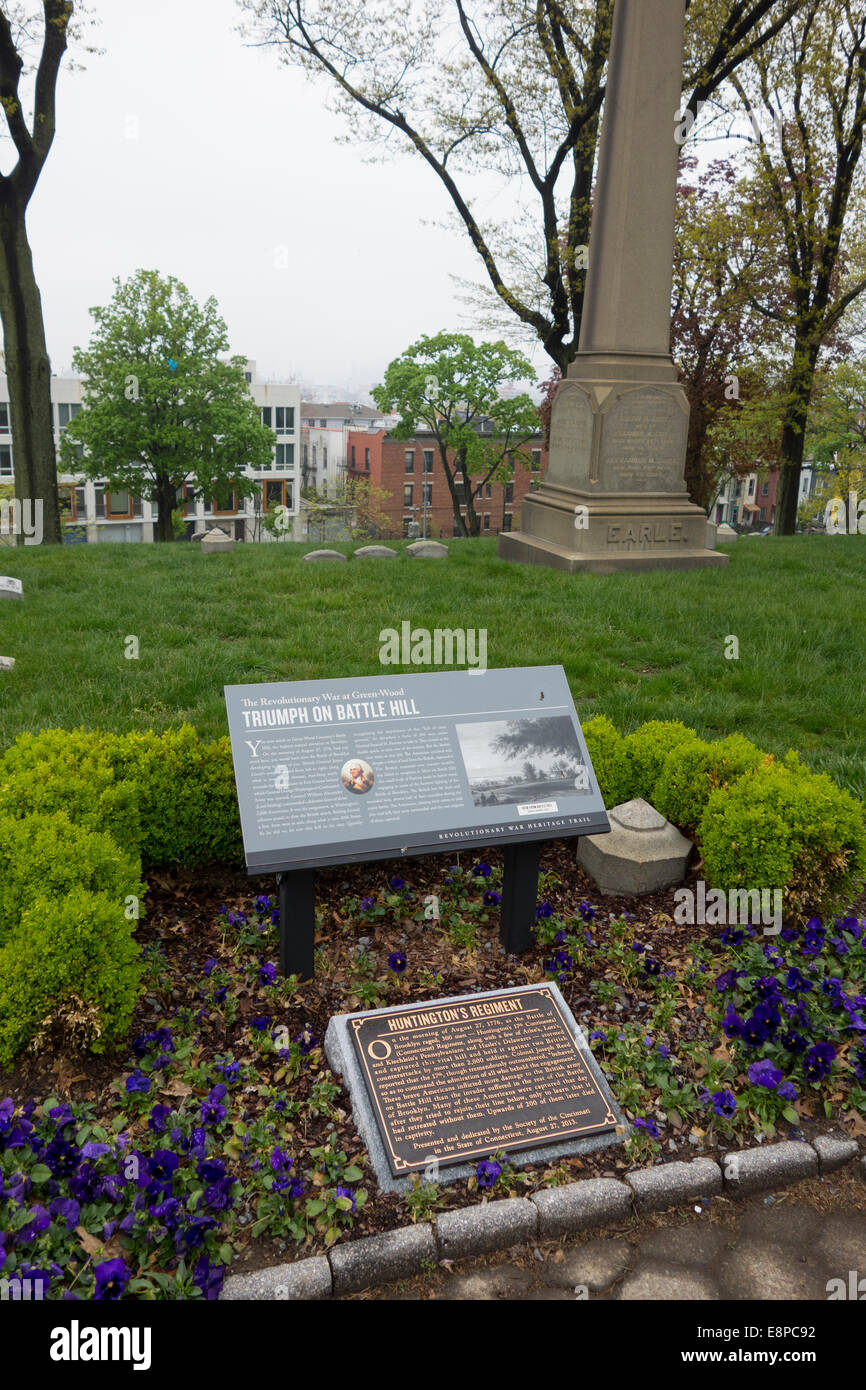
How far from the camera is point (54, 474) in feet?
67.7

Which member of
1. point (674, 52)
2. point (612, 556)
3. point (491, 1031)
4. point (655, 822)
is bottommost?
point (491, 1031)

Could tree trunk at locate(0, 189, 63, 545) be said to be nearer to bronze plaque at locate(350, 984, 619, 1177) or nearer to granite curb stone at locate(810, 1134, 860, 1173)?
bronze plaque at locate(350, 984, 619, 1177)

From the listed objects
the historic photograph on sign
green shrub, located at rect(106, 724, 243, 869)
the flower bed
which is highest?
the historic photograph on sign

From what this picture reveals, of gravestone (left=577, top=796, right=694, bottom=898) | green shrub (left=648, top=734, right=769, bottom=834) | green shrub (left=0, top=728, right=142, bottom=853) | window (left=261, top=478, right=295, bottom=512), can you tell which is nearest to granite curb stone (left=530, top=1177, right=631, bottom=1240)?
gravestone (left=577, top=796, right=694, bottom=898)

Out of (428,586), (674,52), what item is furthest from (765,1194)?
(674,52)

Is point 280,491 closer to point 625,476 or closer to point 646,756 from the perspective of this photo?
point 625,476

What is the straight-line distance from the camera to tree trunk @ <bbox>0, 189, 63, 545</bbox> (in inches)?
712

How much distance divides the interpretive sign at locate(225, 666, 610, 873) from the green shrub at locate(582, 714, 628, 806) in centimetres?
104

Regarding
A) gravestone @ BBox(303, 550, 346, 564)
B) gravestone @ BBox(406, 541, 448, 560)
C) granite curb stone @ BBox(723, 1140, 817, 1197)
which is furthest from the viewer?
gravestone @ BBox(406, 541, 448, 560)

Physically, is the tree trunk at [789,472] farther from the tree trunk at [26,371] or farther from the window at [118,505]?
the window at [118,505]

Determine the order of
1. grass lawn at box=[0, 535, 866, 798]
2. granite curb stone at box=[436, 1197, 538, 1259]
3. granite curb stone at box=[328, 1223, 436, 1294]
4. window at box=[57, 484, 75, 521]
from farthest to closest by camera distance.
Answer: window at box=[57, 484, 75, 521], grass lawn at box=[0, 535, 866, 798], granite curb stone at box=[436, 1197, 538, 1259], granite curb stone at box=[328, 1223, 436, 1294]

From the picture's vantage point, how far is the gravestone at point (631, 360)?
42.1 feet
